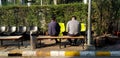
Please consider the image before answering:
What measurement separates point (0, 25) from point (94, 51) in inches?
327

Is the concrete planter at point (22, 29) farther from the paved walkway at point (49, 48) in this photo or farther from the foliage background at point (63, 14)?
the paved walkway at point (49, 48)

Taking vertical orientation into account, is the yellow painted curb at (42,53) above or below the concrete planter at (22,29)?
below

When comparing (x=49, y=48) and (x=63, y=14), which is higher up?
(x=63, y=14)

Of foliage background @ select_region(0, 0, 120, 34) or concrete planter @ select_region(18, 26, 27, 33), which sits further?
foliage background @ select_region(0, 0, 120, 34)

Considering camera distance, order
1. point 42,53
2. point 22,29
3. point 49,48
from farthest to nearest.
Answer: point 22,29
point 49,48
point 42,53

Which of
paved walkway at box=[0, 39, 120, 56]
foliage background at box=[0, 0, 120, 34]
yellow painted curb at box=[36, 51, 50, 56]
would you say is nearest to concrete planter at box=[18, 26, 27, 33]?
foliage background at box=[0, 0, 120, 34]

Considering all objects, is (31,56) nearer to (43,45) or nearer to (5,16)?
(43,45)

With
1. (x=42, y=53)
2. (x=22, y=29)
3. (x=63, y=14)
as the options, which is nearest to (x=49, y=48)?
(x=42, y=53)

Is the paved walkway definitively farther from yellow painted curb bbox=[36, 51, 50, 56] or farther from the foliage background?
the foliage background

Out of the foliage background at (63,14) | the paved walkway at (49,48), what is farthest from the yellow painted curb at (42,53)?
the foliage background at (63,14)

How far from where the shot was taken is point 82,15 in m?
19.8

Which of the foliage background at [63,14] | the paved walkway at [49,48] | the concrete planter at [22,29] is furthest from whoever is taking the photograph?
the foliage background at [63,14]

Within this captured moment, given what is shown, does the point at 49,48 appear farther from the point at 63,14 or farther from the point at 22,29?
the point at 63,14

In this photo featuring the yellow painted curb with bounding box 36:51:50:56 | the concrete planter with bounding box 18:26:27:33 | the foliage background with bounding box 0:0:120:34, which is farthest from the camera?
the foliage background with bounding box 0:0:120:34
